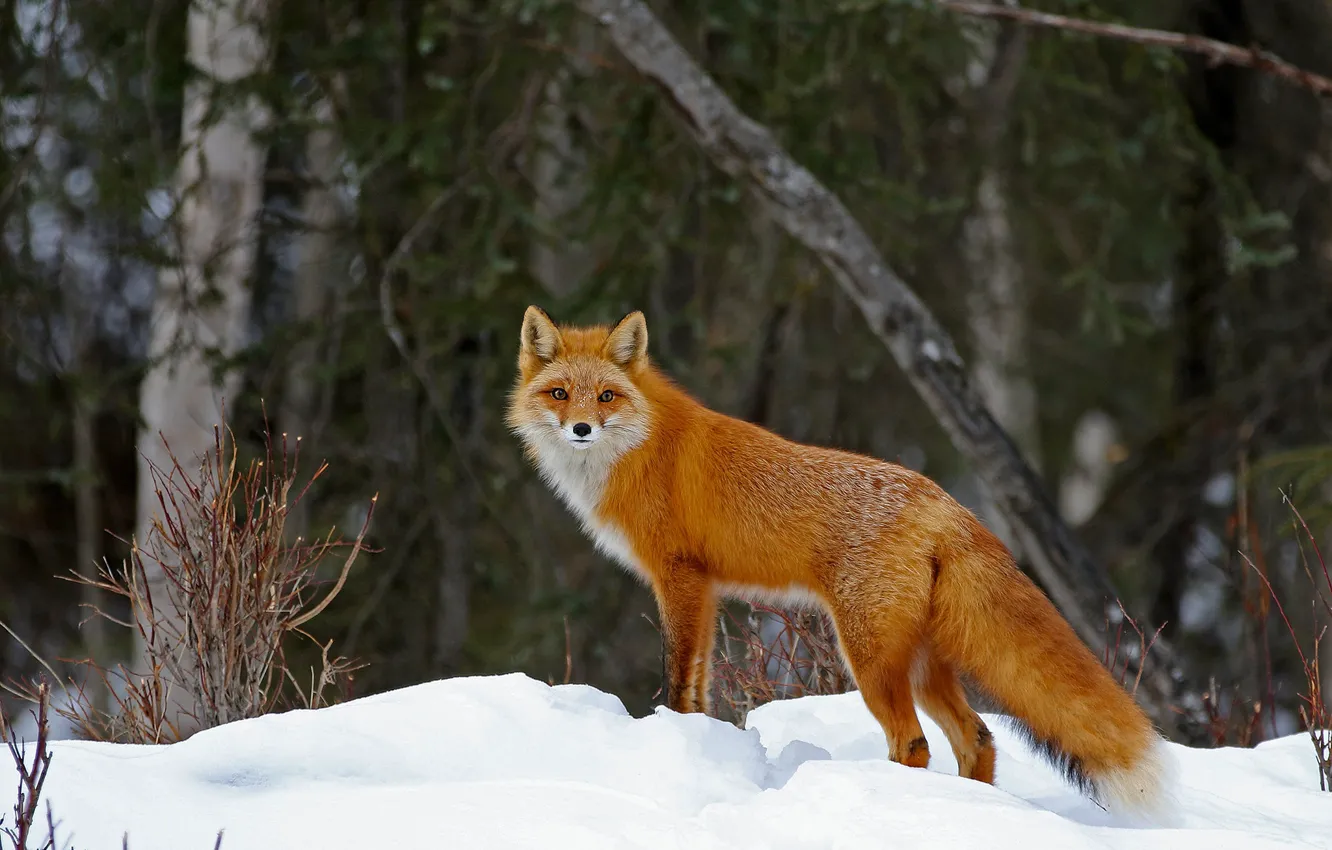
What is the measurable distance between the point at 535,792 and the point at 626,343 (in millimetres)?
2098

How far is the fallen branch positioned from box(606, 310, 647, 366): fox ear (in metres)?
2.01

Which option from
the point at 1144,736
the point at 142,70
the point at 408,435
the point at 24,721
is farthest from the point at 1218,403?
the point at 24,721

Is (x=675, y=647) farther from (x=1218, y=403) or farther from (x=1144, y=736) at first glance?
(x=1218, y=403)

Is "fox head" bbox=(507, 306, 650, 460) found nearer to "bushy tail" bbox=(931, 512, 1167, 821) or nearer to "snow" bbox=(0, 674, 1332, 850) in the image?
"snow" bbox=(0, 674, 1332, 850)

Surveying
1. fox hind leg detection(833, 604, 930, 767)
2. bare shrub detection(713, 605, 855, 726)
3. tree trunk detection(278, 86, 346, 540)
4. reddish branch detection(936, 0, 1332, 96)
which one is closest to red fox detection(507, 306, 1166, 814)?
fox hind leg detection(833, 604, 930, 767)

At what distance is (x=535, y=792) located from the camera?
3.93m

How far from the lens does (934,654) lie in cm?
458

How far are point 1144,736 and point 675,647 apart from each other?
1.65m

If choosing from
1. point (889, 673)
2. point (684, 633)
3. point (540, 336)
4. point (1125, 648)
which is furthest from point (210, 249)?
point (889, 673)

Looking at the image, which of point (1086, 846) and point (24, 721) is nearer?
point (1086, 846)

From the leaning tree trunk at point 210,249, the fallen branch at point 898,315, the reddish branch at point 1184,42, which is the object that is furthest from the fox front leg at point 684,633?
the leaning tree trunk at point 210,249

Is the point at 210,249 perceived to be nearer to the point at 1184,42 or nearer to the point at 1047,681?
the point at 1184,42

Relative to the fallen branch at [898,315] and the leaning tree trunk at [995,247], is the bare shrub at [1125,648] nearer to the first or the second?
the fallen branch at [898,315]

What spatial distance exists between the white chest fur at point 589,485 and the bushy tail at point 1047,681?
1.32 meters
